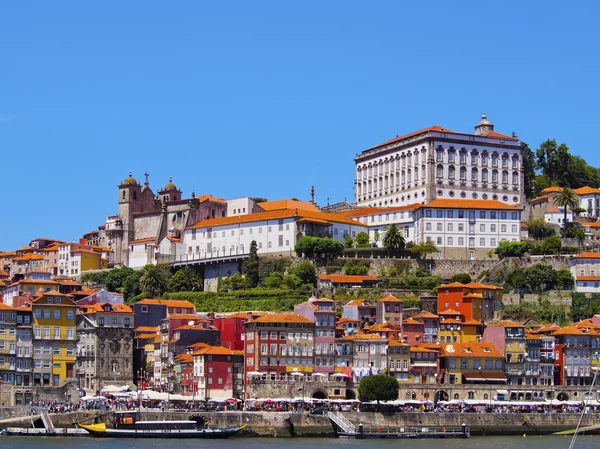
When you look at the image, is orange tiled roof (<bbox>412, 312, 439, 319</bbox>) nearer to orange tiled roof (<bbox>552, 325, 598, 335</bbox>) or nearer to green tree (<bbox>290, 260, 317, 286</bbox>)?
orange tiled roof (<bbox>552, 325, 598, 335</bbox>)

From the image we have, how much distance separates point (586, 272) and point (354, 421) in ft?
116

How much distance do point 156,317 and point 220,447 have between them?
30.8m

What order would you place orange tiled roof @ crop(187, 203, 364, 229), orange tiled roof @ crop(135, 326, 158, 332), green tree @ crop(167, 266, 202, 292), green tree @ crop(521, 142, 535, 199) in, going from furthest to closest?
green tree @ crop(521, 142, 535, 199) → orange tiled roof @ crop(187, 203, 364, 229) → green tree @ crop(167, 266, 202, 292) → orange tiled roof @ crop(135, 326, 158, 332)

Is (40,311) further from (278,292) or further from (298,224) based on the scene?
(298,224)

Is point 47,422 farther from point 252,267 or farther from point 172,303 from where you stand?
point 252,267

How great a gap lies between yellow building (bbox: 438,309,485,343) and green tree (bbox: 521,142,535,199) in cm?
4612

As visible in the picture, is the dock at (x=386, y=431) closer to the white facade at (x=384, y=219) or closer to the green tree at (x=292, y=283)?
the green tree at (x=292, y=283)

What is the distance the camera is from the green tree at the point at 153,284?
115m

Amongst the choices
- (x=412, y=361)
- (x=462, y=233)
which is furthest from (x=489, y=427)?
(x=462, y=233)

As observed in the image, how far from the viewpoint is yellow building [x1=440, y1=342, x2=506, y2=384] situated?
90438mm

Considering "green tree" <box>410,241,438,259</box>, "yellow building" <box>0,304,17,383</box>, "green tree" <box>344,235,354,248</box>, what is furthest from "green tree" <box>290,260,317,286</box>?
"yellow building" <box>0,304,17,383</box>

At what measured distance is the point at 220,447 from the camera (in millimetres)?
71938

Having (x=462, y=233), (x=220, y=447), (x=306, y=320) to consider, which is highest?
(x=462, y=233)

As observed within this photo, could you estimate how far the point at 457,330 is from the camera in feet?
315
